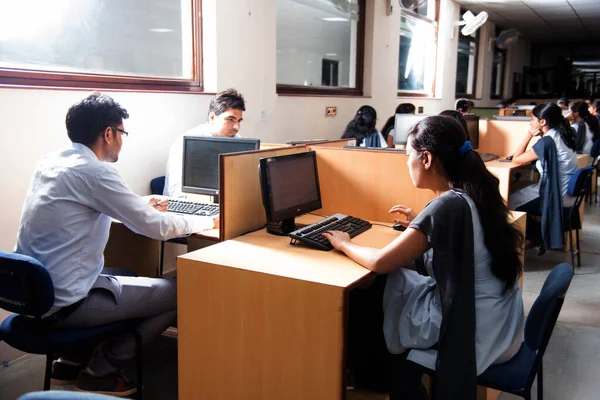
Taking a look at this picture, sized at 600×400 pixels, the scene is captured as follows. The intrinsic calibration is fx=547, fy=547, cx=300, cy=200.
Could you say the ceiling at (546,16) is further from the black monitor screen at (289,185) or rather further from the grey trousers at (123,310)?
the grey trousers at (123,310)

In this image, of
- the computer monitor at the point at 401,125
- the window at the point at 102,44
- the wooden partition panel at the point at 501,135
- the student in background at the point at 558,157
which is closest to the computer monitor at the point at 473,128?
the wooden partition panel at the point at 501,135

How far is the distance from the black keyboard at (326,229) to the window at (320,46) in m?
2.42

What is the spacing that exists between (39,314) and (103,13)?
1.92 meters

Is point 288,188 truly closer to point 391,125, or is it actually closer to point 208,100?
point 208,100

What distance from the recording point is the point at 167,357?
8.50 feet

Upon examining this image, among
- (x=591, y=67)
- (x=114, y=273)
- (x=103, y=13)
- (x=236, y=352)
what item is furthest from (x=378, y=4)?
(x=591, y=67)

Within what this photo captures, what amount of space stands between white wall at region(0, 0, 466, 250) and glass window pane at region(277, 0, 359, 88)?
0.72 feet

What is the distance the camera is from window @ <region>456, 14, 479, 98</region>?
895 centimetres

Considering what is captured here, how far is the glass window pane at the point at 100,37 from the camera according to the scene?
2580 millimetres

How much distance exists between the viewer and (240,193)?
7.23 feet

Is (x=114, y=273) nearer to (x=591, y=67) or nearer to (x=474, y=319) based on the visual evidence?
(x=474, y=319)

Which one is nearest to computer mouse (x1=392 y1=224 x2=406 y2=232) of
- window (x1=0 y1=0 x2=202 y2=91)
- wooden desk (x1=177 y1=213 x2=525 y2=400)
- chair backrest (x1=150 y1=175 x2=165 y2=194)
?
wooden desk (x1=177 y1=213 x2=525 y2=400)

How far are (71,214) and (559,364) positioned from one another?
2.24m

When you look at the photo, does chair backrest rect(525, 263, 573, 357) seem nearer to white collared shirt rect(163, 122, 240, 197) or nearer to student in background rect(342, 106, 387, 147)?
white collared shirt rect(163, 122, 240, 197)
